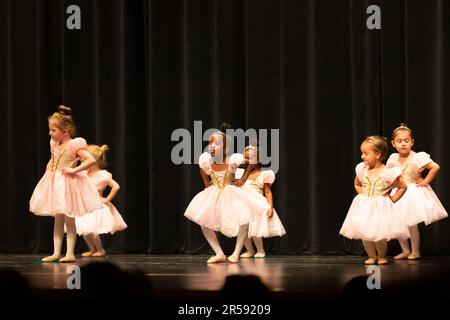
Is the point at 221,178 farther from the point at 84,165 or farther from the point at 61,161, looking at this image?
the point at 61,161

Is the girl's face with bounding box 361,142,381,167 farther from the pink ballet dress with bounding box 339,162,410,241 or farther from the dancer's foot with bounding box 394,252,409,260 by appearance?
the dancer's foot with bounding box 394,252,409,260

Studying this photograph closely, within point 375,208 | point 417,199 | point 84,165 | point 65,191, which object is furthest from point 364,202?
point 65,191

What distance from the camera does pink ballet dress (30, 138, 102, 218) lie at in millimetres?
6145

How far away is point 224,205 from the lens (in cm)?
610

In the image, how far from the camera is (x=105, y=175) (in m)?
7.24

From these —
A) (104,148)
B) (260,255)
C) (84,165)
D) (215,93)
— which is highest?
(215,93)

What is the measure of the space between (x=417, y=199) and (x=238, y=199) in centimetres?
164

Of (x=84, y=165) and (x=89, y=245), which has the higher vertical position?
(x=84, y=165)

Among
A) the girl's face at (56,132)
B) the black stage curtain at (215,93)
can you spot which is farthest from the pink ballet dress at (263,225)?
the girl's face at (56,132)

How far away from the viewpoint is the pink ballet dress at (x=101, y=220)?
6891mm

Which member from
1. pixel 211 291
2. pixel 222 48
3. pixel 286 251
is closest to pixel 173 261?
pixel 286 251

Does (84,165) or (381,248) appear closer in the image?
(381,248)

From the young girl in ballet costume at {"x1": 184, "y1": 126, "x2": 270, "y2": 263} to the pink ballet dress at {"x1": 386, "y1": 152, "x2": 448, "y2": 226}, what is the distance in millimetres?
1290
